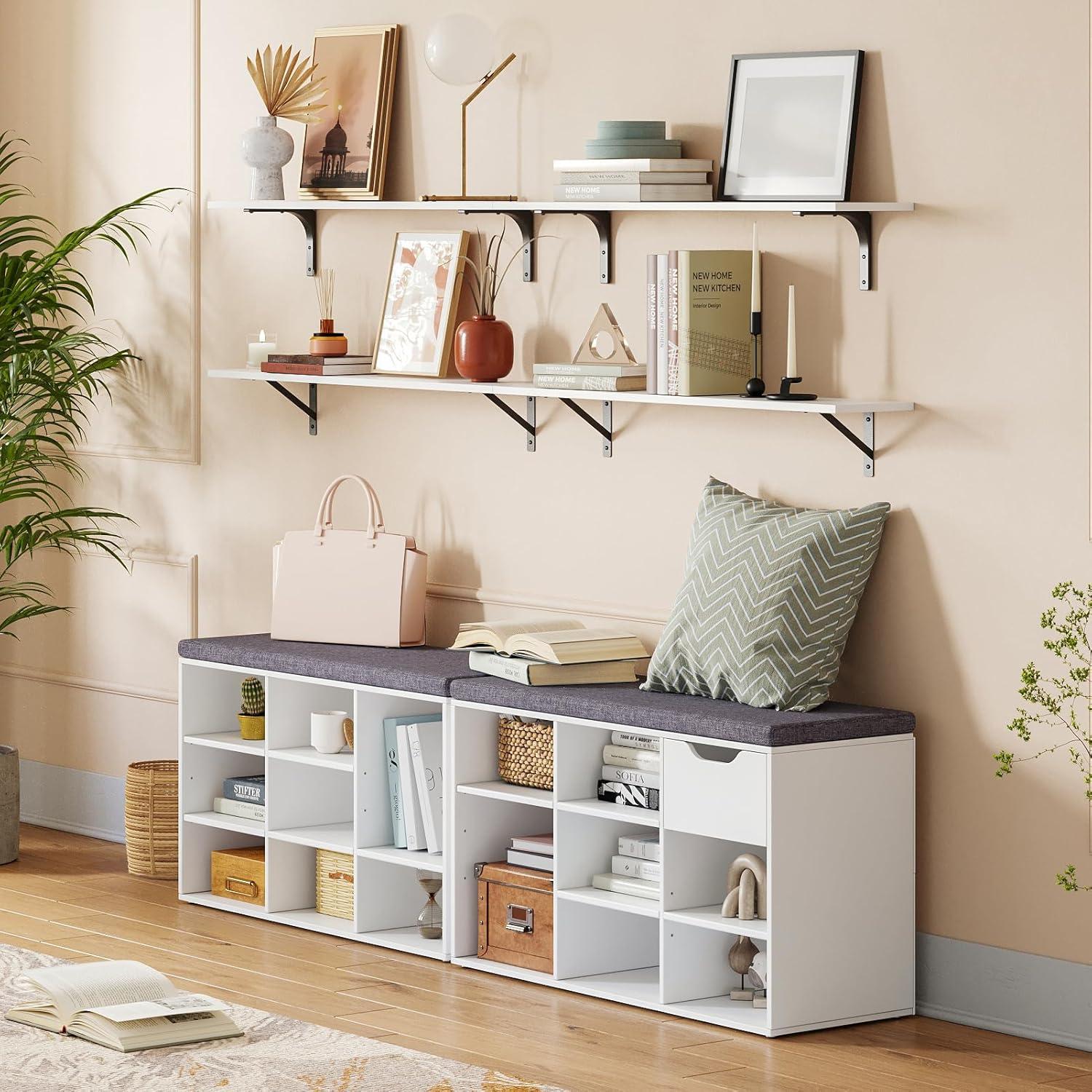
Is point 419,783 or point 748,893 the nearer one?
point 748,893

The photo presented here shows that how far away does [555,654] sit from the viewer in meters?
4.34

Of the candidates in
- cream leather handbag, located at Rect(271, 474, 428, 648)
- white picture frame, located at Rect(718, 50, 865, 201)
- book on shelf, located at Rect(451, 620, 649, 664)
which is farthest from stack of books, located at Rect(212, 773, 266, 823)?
white picture frame, located at Rect(718, 50, 865, 201)

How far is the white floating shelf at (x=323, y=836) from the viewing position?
473cm

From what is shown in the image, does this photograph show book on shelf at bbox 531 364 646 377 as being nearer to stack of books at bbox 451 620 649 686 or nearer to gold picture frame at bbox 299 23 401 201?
stack of books at bbox 451 620 649 686

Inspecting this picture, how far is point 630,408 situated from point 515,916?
1.16m

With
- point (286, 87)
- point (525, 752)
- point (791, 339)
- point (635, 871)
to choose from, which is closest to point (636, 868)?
point (635, 871)

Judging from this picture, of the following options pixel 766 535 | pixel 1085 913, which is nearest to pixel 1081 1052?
pixel 1085 913

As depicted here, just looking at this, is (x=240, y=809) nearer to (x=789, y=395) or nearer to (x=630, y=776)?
(x=630, y=776)

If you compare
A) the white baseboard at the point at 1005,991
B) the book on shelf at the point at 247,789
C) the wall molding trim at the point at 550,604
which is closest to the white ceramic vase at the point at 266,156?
the wall molding trim at the point at 550,604

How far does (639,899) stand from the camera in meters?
4.19

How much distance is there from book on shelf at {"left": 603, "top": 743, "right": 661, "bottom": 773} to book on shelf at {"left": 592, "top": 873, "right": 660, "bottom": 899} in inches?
9.1

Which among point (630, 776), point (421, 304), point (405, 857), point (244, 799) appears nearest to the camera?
point (630, 776)

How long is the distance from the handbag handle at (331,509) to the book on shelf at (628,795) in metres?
0.98

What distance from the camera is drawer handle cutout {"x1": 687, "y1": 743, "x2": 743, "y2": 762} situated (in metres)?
4.16
